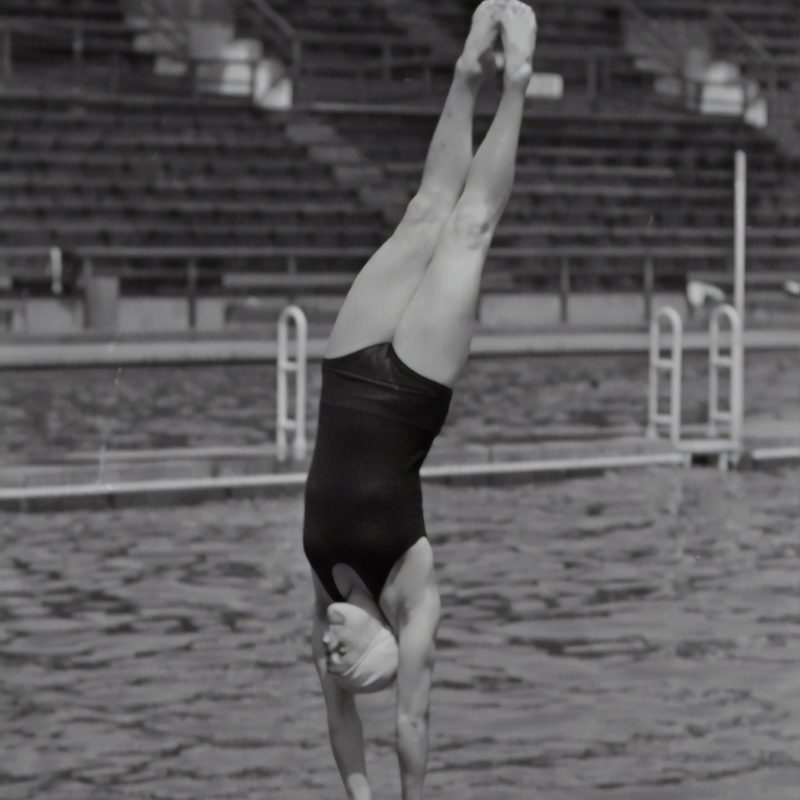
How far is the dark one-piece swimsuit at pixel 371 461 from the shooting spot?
5.05 m

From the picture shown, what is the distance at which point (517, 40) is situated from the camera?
211 inches

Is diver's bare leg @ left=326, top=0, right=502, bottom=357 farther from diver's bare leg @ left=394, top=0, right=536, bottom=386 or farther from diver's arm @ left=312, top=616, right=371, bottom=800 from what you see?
diver's arm @ left=312, top=616, right=371, bottom=800

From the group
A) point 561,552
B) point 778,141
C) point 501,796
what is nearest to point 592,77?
point 778,141

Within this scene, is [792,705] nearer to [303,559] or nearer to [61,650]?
→ [61,650]

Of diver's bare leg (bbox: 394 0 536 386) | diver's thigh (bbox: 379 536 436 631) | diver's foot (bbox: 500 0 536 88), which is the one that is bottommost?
diver's thigh (bbox: 379 536 436 631)

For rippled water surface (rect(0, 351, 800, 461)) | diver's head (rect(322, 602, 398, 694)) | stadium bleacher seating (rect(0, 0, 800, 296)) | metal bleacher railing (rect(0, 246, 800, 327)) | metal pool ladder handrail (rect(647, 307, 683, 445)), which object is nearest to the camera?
diver's head (rect(322, 602, 398, 694))

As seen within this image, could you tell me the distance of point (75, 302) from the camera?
23.3 metres

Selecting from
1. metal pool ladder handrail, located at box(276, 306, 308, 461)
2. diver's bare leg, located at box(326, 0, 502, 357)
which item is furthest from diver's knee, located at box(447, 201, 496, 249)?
metal pool ladder handrail, located at box(276, 306, 308, 461)

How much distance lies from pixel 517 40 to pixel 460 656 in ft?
11.7

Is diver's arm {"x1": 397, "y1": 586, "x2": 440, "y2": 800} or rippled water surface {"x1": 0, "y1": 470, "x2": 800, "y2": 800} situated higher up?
diver's arm {"x1": 397, "y1": 586, "x2": 440, "y2": 800}

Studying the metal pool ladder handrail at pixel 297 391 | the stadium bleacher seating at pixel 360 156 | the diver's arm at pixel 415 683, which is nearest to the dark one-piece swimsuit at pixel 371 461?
the diver's arm at pixel 415 683

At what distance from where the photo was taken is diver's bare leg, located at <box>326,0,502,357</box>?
17.1 feet

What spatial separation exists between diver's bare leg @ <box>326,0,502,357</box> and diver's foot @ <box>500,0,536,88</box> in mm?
37

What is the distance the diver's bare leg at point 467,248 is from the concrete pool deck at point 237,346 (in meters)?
15.1
